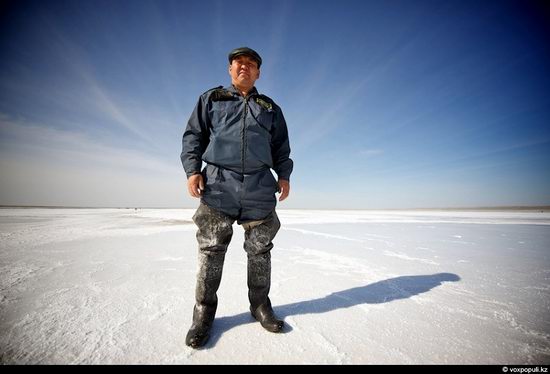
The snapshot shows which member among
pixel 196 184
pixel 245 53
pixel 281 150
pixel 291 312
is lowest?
pixel 291 312

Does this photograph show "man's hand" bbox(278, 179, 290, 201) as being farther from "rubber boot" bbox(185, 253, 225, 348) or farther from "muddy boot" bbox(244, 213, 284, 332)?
"rubber boot" bbox(185, 253, 225, 348)

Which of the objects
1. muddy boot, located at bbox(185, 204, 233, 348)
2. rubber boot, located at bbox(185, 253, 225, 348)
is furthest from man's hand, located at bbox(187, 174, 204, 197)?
rubber boot, located at bbox(185, 253, 225, 348)

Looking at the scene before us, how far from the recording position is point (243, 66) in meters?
1.78

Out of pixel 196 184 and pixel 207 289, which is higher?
pixel 196 184

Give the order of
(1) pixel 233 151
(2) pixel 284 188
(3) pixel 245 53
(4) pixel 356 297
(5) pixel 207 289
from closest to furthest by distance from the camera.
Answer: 1. (5) pixel 207 289
2. (1) pixel 233 151
3. (3) pixel 245 53
4. (2) pixel 284 188
5. (4) pixel 356 297

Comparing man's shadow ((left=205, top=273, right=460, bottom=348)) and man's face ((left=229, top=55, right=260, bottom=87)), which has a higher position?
man's face ((left=229, top=55, right=260, bottom=87))

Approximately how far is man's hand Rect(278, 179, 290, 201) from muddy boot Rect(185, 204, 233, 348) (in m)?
0.53

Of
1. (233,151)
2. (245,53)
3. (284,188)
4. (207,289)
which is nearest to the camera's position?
(207,289)

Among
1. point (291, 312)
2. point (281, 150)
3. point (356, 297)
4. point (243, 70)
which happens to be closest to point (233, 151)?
point (281, 150)

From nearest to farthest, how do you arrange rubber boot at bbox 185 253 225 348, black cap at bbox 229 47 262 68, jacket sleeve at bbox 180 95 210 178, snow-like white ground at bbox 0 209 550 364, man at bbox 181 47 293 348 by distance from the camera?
snow-like white ground at bbox 0 209 550 364
rubber boot at bbox 185 253 225 348
man at bbox 181 47 293 348
jacket sleeve at bbox 180 95 210 178
black cap at bbox 229 47 262 68

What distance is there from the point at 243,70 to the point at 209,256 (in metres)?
1.42

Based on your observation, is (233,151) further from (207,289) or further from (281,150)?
(207,289)

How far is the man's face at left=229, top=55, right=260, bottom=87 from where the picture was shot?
1.78 meters

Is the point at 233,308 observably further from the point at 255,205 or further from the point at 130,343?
the point at 255,205
